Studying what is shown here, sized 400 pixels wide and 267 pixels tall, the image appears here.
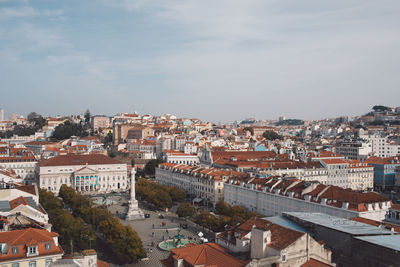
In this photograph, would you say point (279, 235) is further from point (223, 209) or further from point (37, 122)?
point (37, 122)

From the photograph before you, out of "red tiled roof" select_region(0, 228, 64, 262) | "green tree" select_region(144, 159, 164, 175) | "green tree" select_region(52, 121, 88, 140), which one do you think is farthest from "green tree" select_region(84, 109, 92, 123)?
"red tiled roof" select_region(0, 228, 64, 262)

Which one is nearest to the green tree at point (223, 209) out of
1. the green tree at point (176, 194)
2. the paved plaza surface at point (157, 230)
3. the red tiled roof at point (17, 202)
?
the paved plaza surface at point (157, 230)

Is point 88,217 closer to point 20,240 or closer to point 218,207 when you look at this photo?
point 218,207

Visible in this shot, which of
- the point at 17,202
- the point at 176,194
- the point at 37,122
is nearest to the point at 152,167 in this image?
the point at 176,194

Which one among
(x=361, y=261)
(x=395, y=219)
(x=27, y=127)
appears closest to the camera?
(x=361, y=261)

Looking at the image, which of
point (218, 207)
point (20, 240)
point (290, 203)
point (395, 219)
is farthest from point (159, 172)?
point (20, 240)
